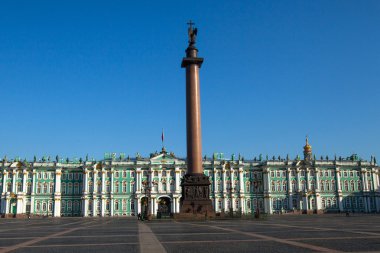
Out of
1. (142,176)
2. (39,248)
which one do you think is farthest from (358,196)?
(39,248)

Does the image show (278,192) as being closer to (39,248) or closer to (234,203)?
(234,203)

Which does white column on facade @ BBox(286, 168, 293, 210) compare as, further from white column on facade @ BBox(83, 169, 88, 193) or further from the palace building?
white column on facade @ BBox(83, 169, 88, 193)

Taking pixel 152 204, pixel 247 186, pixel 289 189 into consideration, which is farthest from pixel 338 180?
pixel 152 204

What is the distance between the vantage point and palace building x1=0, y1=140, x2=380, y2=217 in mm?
98375

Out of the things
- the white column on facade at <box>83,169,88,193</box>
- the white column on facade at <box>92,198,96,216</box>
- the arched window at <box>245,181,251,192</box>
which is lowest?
the white column on facade at <box>92,198,96,216</box>

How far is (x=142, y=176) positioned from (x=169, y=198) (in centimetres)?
845

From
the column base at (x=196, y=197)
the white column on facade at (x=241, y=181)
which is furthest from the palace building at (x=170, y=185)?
the column base at (x=196, y=197)

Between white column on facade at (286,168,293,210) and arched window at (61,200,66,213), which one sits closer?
arched window at (61,200,66,213)

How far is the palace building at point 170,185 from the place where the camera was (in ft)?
323

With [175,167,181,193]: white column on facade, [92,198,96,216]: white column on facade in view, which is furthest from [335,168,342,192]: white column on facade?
[92,198,96,216]: white column on facade

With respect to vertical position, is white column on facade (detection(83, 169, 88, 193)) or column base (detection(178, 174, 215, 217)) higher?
white column on facade (detection(83, 169, 88, 193))

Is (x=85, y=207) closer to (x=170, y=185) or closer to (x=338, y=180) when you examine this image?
(x=170, y=185)

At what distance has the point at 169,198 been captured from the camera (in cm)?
9931

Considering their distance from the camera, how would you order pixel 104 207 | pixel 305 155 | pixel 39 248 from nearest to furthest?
pixel 39 248 < pixel 104 207 < pixel 305 155
